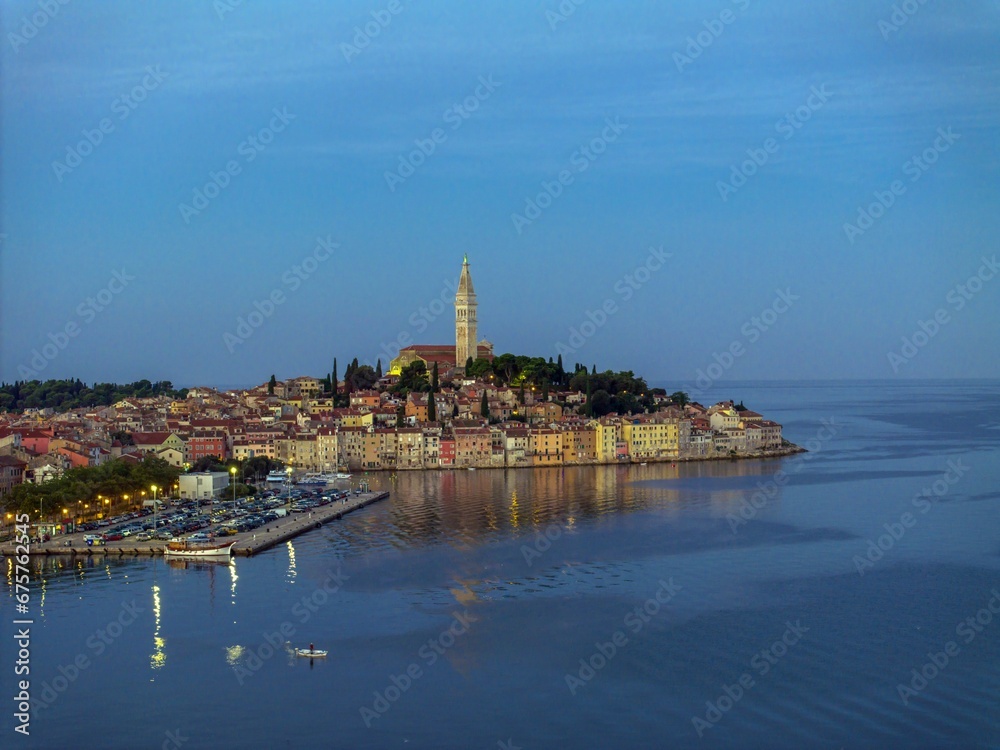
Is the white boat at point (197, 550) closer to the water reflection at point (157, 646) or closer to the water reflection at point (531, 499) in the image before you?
the water reflection at point (531, 499)

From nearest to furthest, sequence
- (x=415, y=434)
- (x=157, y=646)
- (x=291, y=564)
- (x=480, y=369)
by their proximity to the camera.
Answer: (x=157, y=646) → (x=291, y=564) → (x=415, y=434) → (x=480, y=369)

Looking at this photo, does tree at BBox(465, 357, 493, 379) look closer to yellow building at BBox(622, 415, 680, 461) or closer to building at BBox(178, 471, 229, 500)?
yellow building at BBox(622, 415, 680, 461)

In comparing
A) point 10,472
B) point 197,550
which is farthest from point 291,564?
point 10,472

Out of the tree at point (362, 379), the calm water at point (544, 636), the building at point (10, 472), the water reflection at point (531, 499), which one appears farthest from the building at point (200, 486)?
the tree at point (362, 379)

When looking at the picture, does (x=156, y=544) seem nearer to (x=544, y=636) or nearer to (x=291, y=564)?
(x=291, y=564)

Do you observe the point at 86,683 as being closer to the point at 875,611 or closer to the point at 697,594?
the point at 697,594

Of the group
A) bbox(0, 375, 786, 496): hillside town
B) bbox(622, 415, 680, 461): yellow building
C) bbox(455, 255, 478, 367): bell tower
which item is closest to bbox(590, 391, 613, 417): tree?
bbox(0, 375, 786, 496): hillside town
